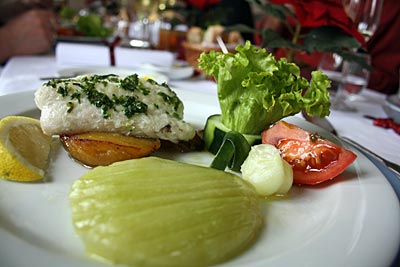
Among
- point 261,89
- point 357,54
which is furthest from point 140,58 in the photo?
point 261,89

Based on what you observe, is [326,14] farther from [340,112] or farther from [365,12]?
[365,12]

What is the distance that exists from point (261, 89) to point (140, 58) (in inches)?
56.1

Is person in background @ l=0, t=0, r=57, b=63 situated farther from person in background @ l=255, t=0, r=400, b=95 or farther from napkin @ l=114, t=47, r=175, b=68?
person in background @ l=255, t=0, r=400, b=95

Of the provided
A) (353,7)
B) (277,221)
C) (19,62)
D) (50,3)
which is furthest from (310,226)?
(50,3)

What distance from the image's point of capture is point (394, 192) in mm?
943

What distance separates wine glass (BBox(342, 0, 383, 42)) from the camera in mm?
2191

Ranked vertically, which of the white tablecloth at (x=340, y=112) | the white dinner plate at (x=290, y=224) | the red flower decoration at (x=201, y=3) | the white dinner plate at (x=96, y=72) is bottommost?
the white tablecloth at (x=340, y=112)

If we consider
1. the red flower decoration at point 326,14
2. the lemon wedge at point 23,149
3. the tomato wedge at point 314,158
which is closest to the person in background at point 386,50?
the red flower decoration at point 326,14

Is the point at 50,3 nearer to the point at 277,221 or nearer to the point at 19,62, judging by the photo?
the point at 19,62

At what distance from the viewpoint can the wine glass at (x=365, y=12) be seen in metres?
2.19

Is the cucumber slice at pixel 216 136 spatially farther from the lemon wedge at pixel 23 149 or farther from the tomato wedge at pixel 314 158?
the lemon wedge at pixel 23 149

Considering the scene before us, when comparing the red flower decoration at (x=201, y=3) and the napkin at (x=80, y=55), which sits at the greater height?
the red flower decoration at (x=201, y=3)

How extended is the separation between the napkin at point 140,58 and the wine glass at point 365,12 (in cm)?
112

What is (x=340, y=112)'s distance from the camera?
2.03 meters
